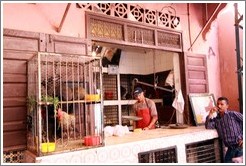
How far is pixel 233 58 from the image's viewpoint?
19.1ft

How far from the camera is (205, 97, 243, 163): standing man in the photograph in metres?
4.17

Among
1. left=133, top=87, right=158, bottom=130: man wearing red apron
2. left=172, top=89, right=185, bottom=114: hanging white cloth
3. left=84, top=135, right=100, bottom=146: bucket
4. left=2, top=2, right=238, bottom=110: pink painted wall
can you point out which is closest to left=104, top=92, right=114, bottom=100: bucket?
left=133, top=87, right=158, bottom=130: man wearing red apron

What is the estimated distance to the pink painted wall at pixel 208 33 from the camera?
11.9ft

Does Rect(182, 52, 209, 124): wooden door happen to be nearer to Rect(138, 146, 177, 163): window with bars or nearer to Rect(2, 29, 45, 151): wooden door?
Rect(138, 146, 177, 163): window with bars

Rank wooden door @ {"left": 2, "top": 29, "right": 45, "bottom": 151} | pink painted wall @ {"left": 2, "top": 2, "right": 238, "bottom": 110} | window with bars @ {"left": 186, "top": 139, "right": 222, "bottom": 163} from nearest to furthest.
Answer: wooden door @ {"left": 2, "top": 29, "right": 45, "bottom": 151} → pink painted wall @ {"left": 2, "top": 2, "right": 238, "bottom": 110} → window with bars @ {"left": 186, "top": 139, "right": 222, "bottom": 163}

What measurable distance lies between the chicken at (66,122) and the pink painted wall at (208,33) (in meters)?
1.29

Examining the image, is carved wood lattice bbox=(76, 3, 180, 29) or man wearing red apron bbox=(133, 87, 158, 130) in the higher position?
carved wood lattice bbox=(76, 3, 180, 29)

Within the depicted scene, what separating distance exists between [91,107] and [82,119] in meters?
0.23

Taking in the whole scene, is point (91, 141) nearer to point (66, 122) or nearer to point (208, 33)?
point (66, 122)

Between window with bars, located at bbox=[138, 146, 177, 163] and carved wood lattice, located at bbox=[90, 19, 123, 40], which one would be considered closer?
window with bars, located at bbox=[138, 146, 177, 163]

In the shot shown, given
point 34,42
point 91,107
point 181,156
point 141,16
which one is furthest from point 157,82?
point 34,42

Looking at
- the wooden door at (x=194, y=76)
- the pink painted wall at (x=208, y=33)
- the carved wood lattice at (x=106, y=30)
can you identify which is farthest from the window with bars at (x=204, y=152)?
the carved wood lattice at (x=106, y=30)

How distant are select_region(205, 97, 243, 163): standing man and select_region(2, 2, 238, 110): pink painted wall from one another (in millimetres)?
1425

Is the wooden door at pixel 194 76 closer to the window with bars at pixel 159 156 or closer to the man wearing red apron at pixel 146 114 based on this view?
the man wearing red apron at pixel 146 114
